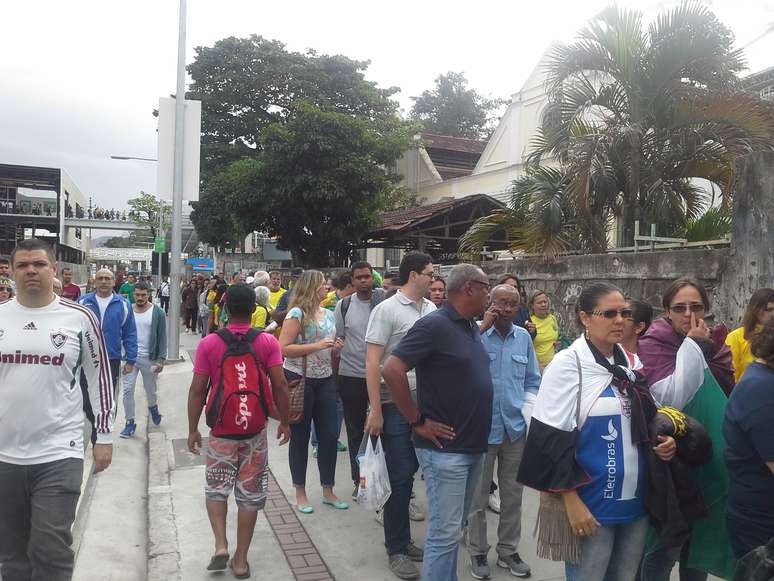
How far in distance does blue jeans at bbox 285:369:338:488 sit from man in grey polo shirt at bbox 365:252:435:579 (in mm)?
1061

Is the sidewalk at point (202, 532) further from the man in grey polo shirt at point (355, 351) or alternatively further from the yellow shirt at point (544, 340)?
the yellow shirt at point (544, 340)

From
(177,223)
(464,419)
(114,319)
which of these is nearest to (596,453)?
(464,419)

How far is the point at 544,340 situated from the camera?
646 cm

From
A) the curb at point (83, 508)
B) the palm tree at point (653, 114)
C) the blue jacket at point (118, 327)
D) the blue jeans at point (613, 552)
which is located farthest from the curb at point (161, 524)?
the palm tree at point (653, 114)

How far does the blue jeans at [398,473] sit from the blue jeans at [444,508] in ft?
2.00

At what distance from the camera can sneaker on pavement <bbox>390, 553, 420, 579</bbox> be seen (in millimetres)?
3861

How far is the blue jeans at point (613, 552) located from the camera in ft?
8.46

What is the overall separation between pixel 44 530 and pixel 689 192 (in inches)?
329

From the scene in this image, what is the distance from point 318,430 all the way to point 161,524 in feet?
4.49

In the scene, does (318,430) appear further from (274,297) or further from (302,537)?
(274,297)

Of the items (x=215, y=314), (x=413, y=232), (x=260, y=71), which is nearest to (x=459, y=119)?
(x=260, y=71)

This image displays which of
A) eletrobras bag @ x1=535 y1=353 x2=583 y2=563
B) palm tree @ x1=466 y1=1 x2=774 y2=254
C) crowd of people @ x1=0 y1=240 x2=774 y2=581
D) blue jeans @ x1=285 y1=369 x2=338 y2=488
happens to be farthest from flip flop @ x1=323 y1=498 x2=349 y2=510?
palm tree @ x1=466 y1=1 x2=774 y2=254

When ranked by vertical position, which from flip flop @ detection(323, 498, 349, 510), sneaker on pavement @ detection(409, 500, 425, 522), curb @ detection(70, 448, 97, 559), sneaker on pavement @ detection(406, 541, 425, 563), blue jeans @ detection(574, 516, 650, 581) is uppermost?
blue jeans @ detection(574, 516, 650, 581)

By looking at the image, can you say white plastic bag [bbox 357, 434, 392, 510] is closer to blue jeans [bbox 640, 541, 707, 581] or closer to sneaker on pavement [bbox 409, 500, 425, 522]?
sneaker on pavement [bbox 409, 500, 425, 522]
